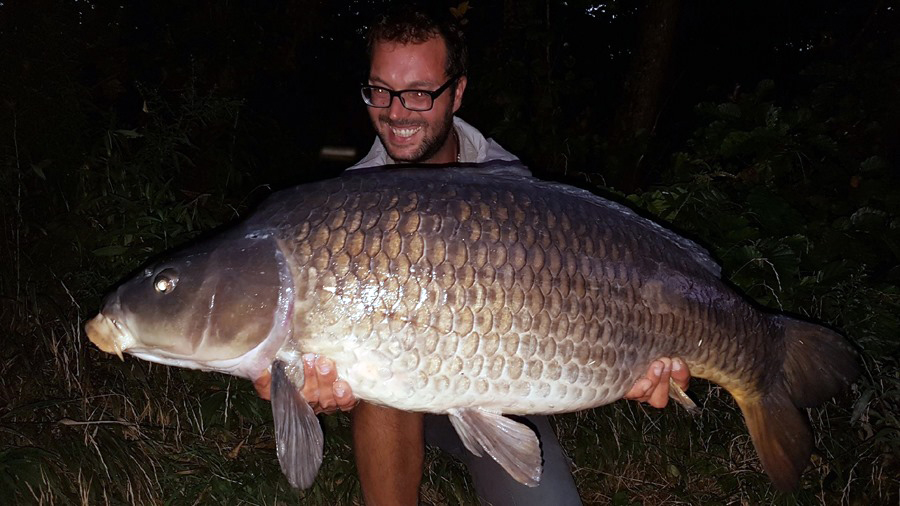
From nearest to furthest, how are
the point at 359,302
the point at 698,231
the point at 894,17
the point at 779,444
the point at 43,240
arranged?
the point at 359,302
the point at 779,444
the point at 698,231
the point at 43,240
the point at 894,17

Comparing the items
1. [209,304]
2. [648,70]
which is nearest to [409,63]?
[209,304]

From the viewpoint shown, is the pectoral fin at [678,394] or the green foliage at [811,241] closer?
the pectoral fin at [678,394]

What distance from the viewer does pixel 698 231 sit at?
3068 mm

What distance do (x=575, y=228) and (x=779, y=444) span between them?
102 cm

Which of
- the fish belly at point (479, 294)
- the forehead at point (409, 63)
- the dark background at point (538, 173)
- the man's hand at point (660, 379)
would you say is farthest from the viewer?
the dark background at point (538, 173)

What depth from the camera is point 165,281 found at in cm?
178

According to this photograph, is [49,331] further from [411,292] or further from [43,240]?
[411,292]

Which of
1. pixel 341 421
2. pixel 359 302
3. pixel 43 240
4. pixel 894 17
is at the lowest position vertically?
pixel 341 421

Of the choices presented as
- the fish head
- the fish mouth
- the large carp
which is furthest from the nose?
the fish mouth

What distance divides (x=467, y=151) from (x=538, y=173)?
0.91m

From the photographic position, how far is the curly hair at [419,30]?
246cm

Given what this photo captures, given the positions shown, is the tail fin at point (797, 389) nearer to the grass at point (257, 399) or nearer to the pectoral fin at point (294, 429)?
the grass at point (257, 399)

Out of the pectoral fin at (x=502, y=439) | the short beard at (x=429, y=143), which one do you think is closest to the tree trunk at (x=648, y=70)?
the short beard at (x=429, y=143)

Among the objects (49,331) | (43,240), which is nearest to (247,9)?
(43,240)
